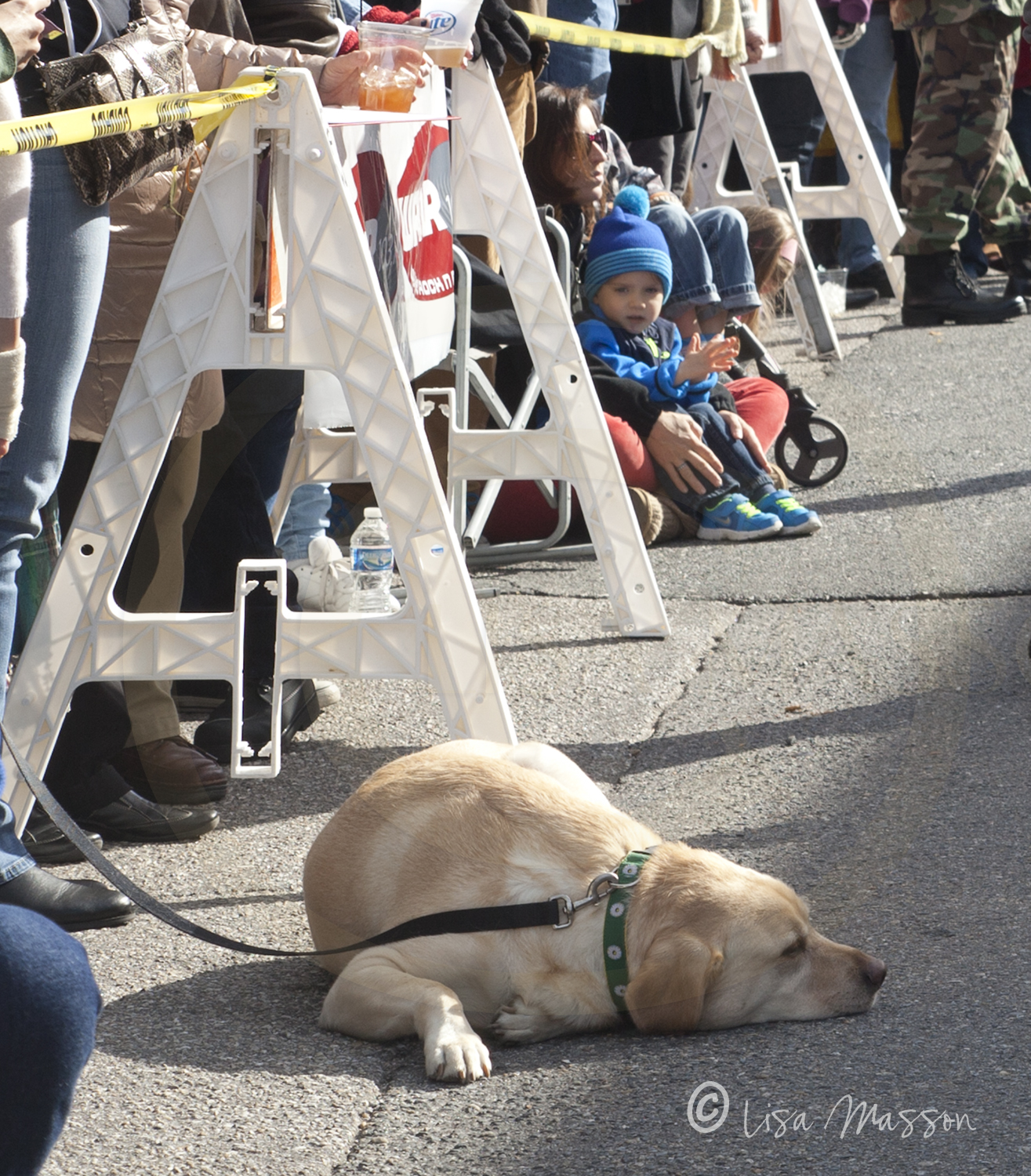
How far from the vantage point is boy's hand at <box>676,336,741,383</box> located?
18.3ft

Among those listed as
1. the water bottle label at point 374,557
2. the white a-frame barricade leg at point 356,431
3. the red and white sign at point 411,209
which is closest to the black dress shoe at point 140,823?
the white a-frame barricade leg at point 356,431

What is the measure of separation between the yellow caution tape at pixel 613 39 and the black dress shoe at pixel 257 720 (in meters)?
2.63

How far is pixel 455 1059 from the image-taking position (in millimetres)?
2301

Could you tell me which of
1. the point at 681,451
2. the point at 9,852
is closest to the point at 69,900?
the point at 9,852

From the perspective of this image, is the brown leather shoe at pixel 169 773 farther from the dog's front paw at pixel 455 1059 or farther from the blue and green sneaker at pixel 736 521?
the blue and green sneaker at pixel 736 521

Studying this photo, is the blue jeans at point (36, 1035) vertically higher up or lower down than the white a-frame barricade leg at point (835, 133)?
higher up

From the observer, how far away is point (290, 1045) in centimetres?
247

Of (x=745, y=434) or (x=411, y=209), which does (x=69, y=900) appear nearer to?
(x=411, y=209)

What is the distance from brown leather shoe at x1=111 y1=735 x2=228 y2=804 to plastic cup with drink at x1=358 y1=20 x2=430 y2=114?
4.93 feet

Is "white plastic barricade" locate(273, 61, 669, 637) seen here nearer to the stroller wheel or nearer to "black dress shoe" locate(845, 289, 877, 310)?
the stroller wheel

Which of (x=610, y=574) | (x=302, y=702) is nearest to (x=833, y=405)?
(x=610, y=574)

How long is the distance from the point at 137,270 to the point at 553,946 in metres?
1.77

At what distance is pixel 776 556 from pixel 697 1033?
126 inches

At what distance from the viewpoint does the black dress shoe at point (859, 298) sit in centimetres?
1023
